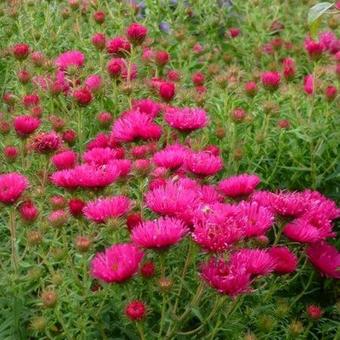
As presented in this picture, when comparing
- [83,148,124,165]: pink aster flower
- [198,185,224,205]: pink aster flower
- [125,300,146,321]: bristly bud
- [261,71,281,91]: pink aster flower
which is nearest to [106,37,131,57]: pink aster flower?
[261,71,281,91]: pink aster flower

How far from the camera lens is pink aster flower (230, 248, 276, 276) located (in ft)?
5.47

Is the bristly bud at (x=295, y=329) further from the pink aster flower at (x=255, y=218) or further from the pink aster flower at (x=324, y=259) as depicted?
the pink aster flower at (x=255, y=218)

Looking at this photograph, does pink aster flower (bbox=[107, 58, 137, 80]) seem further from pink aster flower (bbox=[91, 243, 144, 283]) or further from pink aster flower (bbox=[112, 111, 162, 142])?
pink aster flower (bbox=[91, 243, 144, 283])

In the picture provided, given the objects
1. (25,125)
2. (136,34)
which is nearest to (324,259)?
(25,125)

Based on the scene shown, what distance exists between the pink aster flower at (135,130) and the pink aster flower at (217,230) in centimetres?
56

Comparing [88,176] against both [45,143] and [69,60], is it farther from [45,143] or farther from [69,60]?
[69,60]

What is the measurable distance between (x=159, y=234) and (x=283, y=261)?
0.36 meters

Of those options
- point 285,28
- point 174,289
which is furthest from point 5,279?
point 285,28

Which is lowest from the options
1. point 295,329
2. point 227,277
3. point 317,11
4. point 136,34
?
point 295,329

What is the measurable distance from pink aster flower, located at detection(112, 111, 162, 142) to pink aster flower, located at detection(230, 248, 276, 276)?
605 millimetres

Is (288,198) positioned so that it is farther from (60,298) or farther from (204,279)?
(60,298)

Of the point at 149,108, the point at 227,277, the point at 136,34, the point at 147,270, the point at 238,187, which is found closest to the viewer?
the point at 227,277

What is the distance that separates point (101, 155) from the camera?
208 cm

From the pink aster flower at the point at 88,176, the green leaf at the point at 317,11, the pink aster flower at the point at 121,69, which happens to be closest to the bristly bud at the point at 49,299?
the pink aster flower at the point at 88,176
